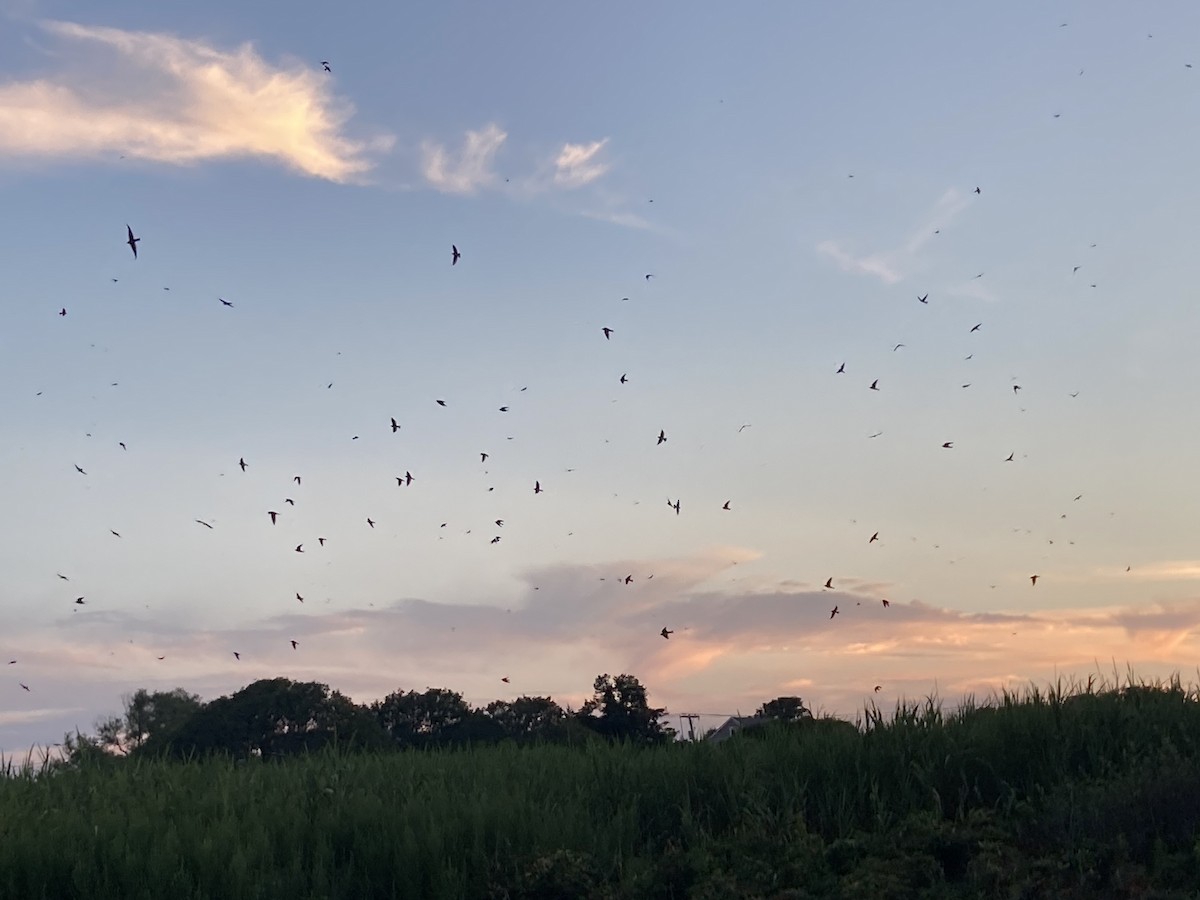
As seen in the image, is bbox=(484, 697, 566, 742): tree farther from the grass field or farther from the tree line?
the grass field

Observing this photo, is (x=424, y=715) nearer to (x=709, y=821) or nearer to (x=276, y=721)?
(x=276, y=721)

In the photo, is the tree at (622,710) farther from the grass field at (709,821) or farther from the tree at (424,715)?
the grass field at (709,821)

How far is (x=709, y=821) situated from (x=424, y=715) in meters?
29.4

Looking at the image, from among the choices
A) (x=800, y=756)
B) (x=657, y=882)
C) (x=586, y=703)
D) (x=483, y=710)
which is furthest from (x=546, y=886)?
(x=483, y=710)

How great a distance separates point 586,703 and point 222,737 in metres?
11.7

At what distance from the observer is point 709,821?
13867 mm

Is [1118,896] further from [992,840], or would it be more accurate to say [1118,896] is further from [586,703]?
[586,703]

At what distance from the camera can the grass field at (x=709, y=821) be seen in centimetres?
1183

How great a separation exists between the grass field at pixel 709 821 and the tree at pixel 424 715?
24319 millimetres

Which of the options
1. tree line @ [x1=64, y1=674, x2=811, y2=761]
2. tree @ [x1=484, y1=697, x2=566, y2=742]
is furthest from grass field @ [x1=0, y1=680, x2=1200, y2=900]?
tree @ [x1=484, y1=697, x2=566, y2=742]

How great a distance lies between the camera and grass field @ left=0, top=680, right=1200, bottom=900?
11.8 meters

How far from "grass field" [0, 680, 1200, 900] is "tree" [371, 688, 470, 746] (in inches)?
957

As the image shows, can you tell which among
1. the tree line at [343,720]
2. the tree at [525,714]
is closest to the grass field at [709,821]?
the tree line at [343,720]

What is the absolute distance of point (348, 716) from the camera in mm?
37438
